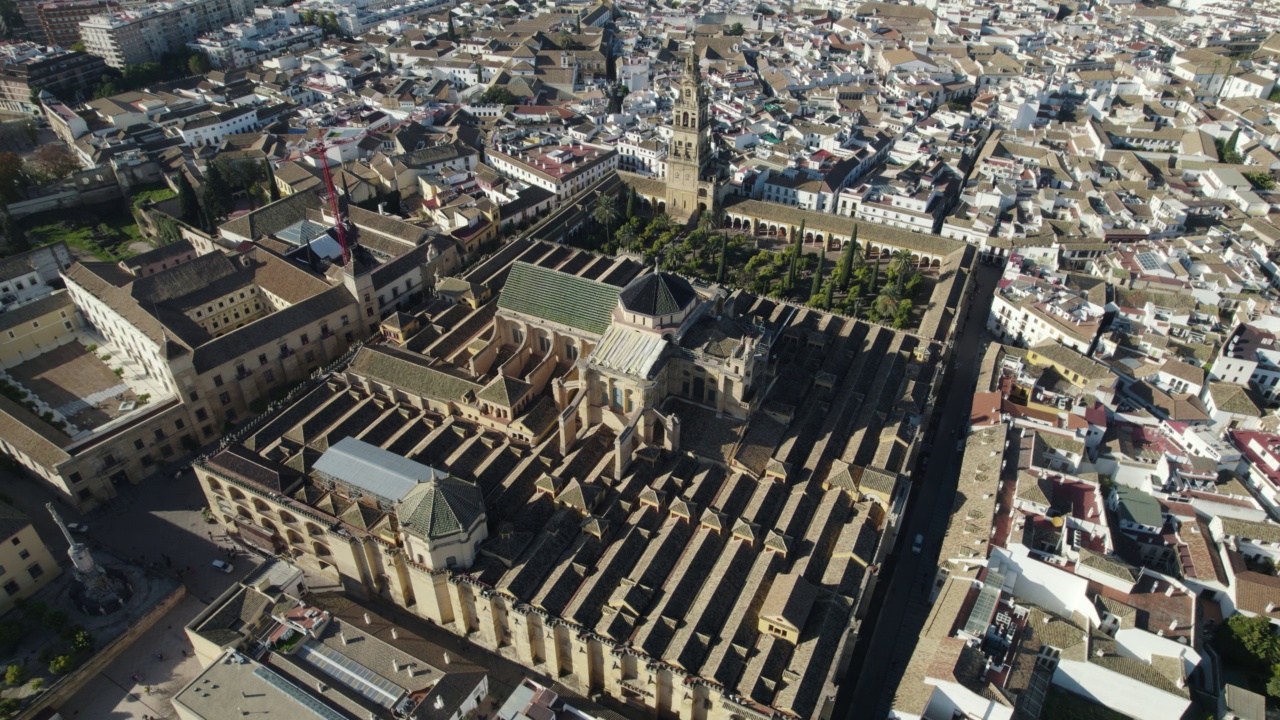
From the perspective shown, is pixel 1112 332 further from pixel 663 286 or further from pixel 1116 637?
pixel 663 286

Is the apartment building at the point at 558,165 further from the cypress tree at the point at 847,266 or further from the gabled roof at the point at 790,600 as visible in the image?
the gabled roof at the point at 790,600

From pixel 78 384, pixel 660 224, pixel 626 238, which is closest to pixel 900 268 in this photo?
pixel 660 224

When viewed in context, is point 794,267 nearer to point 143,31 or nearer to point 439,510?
point 439,510

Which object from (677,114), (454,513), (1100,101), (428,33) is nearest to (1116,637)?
(454,513)

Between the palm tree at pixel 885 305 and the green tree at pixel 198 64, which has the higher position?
the green tree at pixel 198 64

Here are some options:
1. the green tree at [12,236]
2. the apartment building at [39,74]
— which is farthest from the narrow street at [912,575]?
the apartment building at [39,74]

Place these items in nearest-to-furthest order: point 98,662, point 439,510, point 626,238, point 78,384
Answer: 1. point 439,510
2. point 98,662
3. point 78,384
4. point 626,238

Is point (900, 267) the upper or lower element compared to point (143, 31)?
lower
